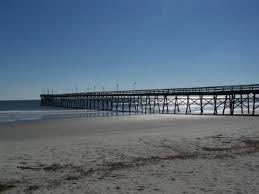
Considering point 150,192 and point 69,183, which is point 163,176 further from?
point 69,183

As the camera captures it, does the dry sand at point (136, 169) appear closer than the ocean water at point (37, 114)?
Yes

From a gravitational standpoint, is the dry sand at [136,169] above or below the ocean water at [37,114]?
below

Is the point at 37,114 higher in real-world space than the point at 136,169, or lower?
higher

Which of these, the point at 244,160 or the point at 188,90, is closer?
the point at 244,160

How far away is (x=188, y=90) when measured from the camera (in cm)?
3506

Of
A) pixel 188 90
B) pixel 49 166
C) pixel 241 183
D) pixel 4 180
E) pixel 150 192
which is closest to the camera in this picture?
pixel 150 192

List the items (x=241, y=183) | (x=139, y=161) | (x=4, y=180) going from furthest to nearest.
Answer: (x=139, y=161) → (x=4, y=180) → (x=241, y=183)

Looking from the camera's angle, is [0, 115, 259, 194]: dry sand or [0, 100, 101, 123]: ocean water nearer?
[0, 115, 259, 194]: dry sand

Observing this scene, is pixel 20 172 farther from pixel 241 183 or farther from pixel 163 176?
pixel 241 183

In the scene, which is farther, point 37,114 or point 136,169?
point 37,114

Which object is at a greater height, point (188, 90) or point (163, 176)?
point (188, 90)

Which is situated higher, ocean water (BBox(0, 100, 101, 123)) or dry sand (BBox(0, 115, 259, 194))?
ocean water (BBox(0, 100, 101, 123))

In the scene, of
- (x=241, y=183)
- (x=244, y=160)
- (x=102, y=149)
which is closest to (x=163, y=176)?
(x=241, y=183)

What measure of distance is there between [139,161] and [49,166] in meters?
2.13
